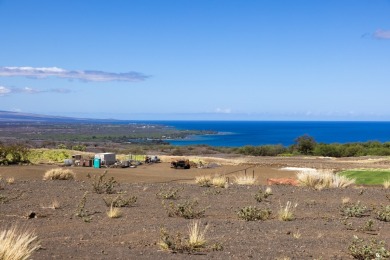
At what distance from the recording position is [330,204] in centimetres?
1409

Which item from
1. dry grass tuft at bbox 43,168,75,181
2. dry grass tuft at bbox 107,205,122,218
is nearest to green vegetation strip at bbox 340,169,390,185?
dry grass tuft at bbox 43,168,75,181

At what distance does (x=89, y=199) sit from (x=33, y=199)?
1.50 meters

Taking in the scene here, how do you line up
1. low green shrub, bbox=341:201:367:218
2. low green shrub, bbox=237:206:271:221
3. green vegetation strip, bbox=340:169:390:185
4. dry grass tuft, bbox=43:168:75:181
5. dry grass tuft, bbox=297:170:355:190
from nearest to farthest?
low green shrub, bbox=237:206:271:221 < low green shrub, bbox=341:201:367:218 < dry grass tuft, bbox=297:170:355:190 < dry grass tuft, bbox=43:168:75:181 < green vegetation strip, bbox=340:169:390:185

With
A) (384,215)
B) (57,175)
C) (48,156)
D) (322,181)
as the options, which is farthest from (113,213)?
(48,156)

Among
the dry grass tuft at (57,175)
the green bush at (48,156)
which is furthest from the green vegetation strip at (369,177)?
the green bush at (48,156)

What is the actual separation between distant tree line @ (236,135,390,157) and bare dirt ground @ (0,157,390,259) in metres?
28.3

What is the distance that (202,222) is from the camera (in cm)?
1076

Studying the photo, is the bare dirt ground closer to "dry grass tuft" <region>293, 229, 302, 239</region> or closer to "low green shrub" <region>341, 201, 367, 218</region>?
"dry grass tuft" <region>293, 229, 302, 239</region>

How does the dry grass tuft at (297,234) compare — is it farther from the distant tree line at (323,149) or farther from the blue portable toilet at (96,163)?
the distant tree line at (323,149)

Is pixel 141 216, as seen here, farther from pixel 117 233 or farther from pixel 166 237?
pixel 166 237

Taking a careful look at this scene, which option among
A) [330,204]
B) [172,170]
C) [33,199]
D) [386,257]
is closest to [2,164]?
[172,170]

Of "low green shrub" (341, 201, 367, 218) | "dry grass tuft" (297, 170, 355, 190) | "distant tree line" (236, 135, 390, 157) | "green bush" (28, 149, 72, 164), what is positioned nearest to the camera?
"low green shrub" (341, 201, 367, 218)

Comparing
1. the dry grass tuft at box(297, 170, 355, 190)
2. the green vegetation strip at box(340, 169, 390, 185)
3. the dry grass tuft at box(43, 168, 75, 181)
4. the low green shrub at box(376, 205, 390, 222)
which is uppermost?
the low green shrub at box(376, 205, 390, 222)

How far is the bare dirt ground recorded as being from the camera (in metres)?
7.96
